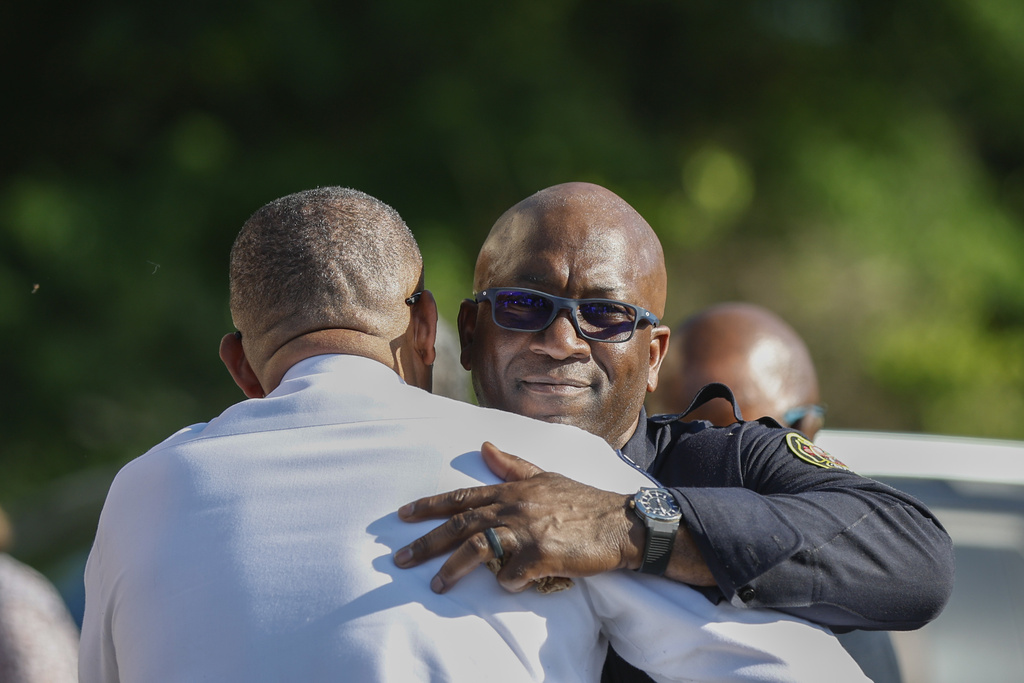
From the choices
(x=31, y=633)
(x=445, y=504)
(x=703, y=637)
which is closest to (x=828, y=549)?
(x=703, y=637)

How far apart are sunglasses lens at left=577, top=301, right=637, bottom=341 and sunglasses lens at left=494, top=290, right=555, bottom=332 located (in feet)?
0.24

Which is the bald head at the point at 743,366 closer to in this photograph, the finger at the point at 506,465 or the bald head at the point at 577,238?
the bald head at the point at 577,238

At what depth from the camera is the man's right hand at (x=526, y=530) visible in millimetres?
1498

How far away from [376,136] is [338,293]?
551 cm

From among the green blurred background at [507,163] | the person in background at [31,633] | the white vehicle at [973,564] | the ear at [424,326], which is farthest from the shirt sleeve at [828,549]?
the green blurred background at [507,163]

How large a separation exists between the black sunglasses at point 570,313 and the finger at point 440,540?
75 centimetres

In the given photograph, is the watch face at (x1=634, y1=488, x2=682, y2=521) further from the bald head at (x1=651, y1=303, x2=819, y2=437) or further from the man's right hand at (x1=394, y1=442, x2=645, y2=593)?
the bald head at (x1=651, y1=303, x2=819, y2=437)

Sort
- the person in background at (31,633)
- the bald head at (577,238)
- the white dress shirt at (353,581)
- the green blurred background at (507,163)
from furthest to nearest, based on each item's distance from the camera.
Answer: the green blurred background at (507,163) < the person in background at (31,633) < the bald head at (577,238) < the white dress shirt at (353,581)

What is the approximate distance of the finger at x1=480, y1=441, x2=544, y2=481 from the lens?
5.24 feet

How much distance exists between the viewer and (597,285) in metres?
2.25

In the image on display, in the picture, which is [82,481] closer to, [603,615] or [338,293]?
[338,293]

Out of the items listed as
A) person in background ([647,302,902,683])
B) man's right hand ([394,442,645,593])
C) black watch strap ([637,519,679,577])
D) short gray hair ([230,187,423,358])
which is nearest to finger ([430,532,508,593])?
man's right hand ([394,442,645,593])

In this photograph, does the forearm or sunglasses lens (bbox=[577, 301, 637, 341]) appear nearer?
the forearm

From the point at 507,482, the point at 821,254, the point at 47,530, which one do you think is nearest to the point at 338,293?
the point at 507,482
